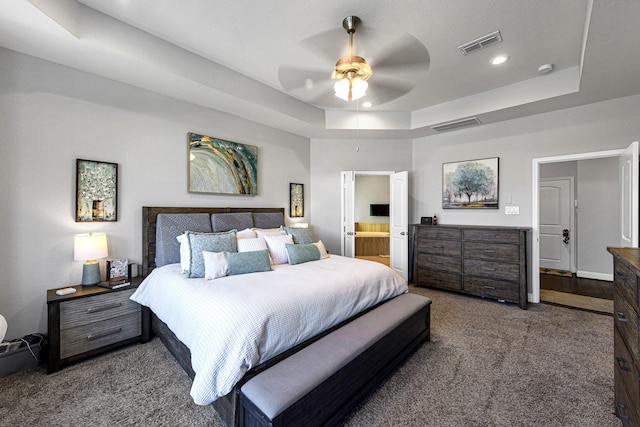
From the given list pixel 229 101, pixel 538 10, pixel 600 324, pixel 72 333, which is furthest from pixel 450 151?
pixel 72 333

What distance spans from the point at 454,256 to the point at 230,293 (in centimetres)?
355

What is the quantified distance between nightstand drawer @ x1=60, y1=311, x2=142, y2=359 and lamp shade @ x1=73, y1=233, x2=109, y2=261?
0.60 meters

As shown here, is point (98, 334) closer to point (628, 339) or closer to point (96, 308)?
point (96, 308)

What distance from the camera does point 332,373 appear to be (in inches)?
61.6

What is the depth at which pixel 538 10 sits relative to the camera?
7.01 ft

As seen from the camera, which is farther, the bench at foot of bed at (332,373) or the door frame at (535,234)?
the door frame at (535,234)

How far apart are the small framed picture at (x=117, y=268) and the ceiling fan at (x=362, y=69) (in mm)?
2630

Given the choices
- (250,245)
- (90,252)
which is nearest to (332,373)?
(250,245)

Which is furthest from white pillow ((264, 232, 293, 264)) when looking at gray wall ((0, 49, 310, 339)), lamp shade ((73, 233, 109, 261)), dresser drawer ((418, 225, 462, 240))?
dresser drawer ((418, 225, 462, 240))

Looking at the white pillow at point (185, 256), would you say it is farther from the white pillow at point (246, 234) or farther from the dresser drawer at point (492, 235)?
the dresser drawer at point (492, 235)

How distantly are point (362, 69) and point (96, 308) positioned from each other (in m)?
3.13

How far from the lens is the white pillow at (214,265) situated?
7.90 feet

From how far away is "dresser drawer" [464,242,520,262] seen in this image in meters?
3.65

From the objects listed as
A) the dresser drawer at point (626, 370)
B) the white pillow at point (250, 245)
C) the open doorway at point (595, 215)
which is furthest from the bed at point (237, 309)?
the open doorway at point (595, 215)
